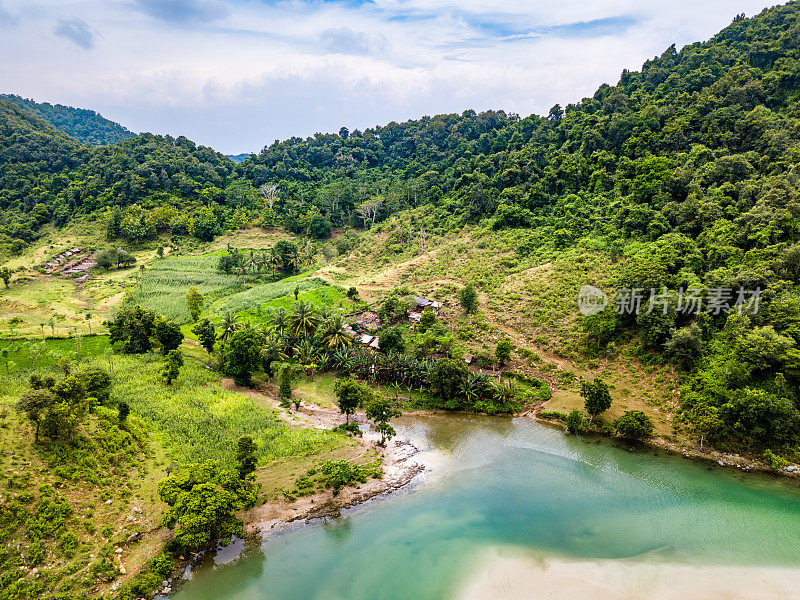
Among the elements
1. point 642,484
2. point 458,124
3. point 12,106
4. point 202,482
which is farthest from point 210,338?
point 12,106

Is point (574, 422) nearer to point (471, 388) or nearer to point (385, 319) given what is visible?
point (471, 388)

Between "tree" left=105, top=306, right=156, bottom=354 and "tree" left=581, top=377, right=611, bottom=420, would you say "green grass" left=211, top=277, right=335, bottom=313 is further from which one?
"tree" left=581, top=377, right=611, bottom=420

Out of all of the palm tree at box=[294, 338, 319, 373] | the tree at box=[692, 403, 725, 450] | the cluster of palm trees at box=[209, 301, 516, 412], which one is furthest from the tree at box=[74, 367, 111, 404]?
the tree at box=[692, 403, 725, 450]

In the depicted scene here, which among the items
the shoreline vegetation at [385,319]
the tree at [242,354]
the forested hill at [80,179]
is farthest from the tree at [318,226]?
the tree at [242,354]

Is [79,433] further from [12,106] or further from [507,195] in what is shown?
[12,106]

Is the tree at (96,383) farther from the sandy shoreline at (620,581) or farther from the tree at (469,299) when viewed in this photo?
the tree at (469,299)

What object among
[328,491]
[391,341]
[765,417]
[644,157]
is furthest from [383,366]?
[644,157]
